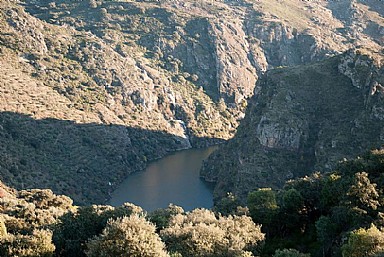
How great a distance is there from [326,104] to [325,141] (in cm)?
1332

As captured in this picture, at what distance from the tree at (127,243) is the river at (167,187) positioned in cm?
8725

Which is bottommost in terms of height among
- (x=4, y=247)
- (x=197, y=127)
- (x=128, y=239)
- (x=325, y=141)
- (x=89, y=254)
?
(x=197, y=127)

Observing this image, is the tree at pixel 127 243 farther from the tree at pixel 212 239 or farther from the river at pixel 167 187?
the river at pixel 167 187

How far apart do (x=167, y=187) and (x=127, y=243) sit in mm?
103443

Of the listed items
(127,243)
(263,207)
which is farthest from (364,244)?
(263,207)

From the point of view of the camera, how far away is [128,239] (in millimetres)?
29891

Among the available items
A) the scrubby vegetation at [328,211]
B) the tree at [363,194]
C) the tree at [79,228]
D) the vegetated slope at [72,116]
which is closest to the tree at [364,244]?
the scrubby vegetation at [328,211]

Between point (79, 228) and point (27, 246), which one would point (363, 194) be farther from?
point (27, 246)

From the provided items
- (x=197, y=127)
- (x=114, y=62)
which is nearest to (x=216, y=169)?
(x=197, y=127)

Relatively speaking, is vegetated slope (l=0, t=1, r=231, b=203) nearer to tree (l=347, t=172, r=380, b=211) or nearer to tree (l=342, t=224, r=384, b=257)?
tree (l=347, t=172, r=380, b=211)

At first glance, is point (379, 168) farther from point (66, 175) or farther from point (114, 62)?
point (114, 62)

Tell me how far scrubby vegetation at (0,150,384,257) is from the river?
50.8m

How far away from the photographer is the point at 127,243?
29.8 m

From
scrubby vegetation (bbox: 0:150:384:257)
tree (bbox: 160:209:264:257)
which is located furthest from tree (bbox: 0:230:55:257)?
tree (bbox: 160:209:264:257)
